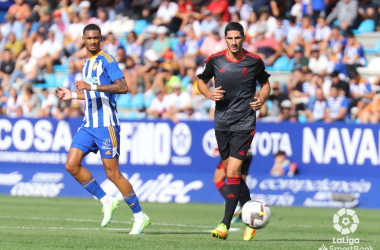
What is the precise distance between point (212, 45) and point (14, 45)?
7.70 metres

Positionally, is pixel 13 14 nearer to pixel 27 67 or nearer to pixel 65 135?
pixel 27 67

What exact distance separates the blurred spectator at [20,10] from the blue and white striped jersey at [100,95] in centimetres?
1837

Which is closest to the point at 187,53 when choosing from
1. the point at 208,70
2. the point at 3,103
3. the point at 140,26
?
the point at 140,26

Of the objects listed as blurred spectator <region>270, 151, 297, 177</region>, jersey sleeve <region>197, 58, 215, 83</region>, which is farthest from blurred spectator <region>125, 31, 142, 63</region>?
jersey sleeve <region>197, 58, 215, 83</region>

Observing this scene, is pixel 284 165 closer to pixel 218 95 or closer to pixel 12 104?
pixel 12 104

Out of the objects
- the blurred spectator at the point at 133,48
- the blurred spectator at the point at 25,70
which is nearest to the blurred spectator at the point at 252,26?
the blurred spectator at the point at 133,48

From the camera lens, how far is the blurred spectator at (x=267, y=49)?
22.4 m

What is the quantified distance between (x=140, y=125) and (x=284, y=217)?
5.83 meters

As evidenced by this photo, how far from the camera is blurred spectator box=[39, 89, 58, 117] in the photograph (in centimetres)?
2258

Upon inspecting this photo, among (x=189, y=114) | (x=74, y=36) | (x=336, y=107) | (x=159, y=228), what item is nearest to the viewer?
(x=159, y=228)

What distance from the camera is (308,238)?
10812mm

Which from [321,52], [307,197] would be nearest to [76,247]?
[307,197]

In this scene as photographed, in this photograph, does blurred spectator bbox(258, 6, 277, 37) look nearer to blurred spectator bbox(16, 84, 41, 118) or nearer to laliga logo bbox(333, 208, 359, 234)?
blurred spectator bbox(16, 84, 41, 118)

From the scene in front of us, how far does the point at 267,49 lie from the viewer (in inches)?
888
